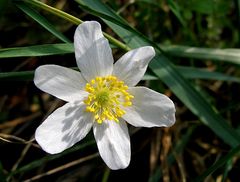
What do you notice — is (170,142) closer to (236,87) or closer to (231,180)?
(231,180)

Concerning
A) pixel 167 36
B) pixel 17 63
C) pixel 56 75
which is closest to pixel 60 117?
pixel 56 75

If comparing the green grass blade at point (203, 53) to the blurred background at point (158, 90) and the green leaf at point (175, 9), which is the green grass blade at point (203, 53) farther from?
the green leaf at point (175, 9)

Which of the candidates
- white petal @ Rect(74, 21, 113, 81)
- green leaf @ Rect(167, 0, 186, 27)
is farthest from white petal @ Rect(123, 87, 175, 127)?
green leaf @ Rect(167, 0, 186, 27)

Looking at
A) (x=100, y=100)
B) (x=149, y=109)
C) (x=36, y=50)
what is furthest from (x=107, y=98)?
(x=36, y=50)

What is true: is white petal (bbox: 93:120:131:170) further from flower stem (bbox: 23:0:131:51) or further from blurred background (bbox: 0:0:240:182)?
blurred background (bbox: 0:0:240:182)

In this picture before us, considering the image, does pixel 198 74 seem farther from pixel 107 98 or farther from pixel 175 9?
pixel 107 98

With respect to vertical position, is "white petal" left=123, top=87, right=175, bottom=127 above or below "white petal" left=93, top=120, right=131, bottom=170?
above

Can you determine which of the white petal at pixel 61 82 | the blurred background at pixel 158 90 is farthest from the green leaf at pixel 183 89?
the white petal at pixel 61 82
